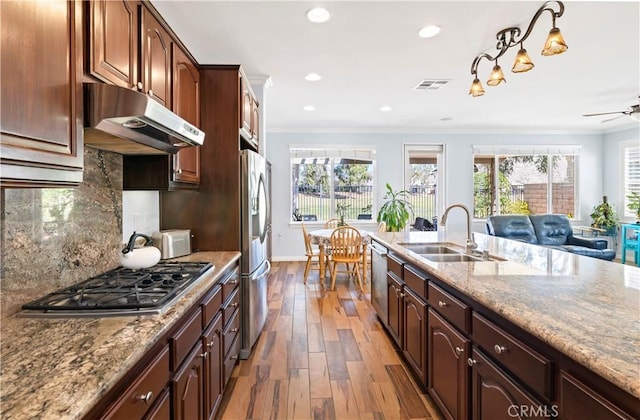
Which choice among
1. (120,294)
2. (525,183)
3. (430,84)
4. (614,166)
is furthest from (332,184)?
(614,166)

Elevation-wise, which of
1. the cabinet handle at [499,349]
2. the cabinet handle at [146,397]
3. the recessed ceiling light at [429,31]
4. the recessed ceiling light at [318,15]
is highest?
the recessed ceiling light at [429,31]

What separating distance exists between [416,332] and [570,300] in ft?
3.63

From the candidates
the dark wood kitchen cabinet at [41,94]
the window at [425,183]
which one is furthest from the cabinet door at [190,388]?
the window at [425,183]

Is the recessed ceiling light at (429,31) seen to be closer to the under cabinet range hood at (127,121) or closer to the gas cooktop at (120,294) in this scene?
the under cabinet range hood at (127,121)

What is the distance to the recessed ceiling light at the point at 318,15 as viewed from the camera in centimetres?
233

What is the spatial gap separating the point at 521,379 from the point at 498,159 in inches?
260

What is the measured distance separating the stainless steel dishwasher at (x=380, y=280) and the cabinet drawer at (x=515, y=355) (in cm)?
157

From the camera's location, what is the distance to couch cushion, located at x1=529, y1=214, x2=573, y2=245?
5492 mm

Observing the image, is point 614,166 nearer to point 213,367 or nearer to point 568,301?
point 568,301

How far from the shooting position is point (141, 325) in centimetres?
111

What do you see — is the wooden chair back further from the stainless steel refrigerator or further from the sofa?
the sofa

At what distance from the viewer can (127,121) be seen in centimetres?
135

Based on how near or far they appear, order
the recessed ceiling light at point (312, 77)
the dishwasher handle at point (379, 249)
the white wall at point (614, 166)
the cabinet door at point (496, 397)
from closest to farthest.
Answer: the cabinet door at point (496, 397) < the dishwasher handle at point (379, 249) < the recessed ceiling light at point (312, 77) < the white wall at point (614, 166)

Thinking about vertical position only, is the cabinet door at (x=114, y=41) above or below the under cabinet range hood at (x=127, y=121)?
above
